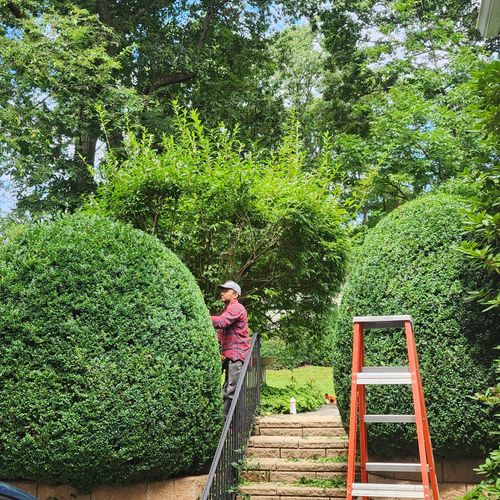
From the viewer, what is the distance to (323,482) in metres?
7.17

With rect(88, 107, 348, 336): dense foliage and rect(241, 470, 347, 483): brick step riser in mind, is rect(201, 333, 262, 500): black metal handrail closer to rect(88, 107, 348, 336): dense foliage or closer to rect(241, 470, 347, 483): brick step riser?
rect(241, 470, 347, 483): brick step riser

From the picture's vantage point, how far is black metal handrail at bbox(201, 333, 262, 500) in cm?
624

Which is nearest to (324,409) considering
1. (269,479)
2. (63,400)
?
(269,479)

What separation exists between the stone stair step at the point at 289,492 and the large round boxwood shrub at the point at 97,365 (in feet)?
2.18

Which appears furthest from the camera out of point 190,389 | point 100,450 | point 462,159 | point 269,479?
point 462,159

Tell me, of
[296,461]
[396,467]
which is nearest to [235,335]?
[296,461]

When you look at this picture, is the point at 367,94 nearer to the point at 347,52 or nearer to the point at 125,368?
the point at 347,52

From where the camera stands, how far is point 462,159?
1490cm

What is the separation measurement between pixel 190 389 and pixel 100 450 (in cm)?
102

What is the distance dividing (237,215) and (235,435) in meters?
3.95

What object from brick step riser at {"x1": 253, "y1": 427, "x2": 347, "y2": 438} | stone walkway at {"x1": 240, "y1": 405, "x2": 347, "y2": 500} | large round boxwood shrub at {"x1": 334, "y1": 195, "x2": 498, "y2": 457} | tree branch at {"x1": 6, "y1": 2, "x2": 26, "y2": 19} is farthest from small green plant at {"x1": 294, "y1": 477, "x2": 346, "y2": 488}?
tree branch at {"x1": 6, "y1": 2, "x2": 26, "y2": 19}

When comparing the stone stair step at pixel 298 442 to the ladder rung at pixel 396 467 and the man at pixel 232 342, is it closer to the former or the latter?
the man at pixel 232 342

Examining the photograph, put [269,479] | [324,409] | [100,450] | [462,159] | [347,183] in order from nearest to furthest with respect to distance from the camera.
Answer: [100,450] < [269,479] < [324,409] < [462,159] < [347,183]

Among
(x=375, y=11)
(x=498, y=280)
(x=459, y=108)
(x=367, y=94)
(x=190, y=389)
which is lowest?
(x=190, y=389)
